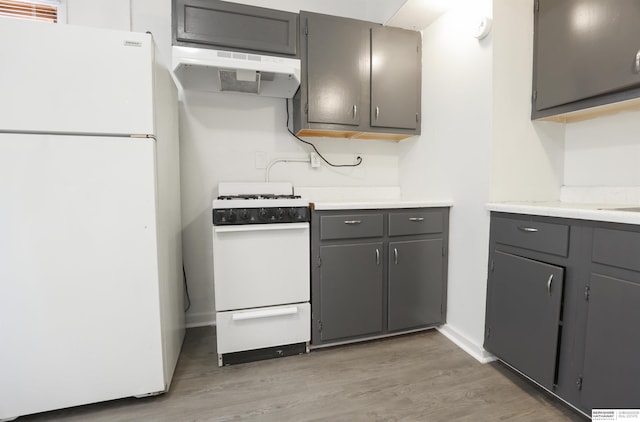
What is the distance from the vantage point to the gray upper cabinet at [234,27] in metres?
1.75

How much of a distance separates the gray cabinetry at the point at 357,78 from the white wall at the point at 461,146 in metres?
0.13

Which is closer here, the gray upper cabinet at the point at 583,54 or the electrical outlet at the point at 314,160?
the gray upper cabinet at the point at 583,54

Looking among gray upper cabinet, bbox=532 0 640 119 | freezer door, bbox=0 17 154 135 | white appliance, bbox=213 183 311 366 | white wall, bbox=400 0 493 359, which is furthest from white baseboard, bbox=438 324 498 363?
freezer door, bbox=0 17 154 135

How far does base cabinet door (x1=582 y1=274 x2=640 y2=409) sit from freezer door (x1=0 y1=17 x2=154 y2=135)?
82.6 inches

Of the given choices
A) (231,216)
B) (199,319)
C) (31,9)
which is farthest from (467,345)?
(31,9)

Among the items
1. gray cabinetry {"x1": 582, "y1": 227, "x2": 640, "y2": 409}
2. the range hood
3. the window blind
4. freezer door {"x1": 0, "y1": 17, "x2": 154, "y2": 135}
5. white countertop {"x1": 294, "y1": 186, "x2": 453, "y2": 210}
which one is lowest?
gray cabinetry {"x1": 582, "y1": 227, "x2": 640, "y2": 409}

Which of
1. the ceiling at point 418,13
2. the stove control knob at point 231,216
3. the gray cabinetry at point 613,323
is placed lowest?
the gray cabinetry at point 613,323

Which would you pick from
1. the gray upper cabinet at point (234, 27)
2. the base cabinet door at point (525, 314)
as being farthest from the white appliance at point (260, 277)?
the base cabinet door at point (525, 314)

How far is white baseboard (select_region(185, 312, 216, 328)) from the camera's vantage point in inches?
89.0

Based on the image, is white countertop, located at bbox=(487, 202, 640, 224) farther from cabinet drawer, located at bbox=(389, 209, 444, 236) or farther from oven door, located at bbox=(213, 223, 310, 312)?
Result: oven door, located at bbox=(213, 223, 310, 312)

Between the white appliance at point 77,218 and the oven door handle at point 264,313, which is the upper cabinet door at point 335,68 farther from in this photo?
the oven door handle at point 264,313

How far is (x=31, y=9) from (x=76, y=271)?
6.26ft

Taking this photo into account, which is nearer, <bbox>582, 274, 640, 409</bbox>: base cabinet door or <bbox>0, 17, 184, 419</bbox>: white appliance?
<bbox>582, 274, 640, 409</bbox>: base cabinet door

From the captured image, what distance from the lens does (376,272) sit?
1.93 m
